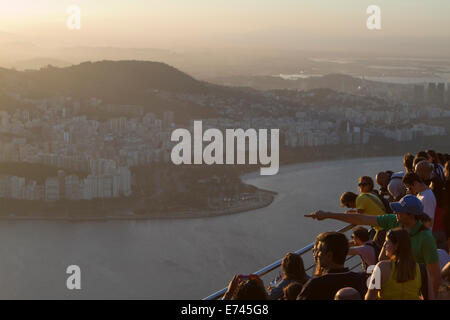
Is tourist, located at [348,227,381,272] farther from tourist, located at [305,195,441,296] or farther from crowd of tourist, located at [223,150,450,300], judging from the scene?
tourist, located at [305,195,441,296]

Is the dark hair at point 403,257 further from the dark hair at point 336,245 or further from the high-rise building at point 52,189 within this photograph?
the high-rise building at point 52,189

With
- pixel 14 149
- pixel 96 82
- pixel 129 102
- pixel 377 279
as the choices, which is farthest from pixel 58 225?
pixel 96 82

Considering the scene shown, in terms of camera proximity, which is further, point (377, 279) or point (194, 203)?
point (194, 203)

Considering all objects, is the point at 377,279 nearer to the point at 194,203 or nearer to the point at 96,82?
the point at 194,203

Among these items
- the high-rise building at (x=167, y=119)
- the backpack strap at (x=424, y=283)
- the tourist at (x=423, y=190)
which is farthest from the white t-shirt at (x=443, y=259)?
the high-rise building at (x=167, y=119)

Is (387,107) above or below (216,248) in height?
above

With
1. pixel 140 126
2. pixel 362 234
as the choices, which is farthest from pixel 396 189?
pixel 140 126
